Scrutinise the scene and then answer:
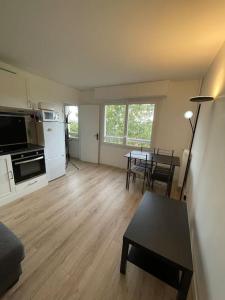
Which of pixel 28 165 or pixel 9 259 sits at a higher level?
pixel 28 165

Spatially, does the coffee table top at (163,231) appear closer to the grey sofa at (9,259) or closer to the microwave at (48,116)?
the grey sofa at (9,259)

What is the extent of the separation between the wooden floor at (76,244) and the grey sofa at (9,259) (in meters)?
0.12

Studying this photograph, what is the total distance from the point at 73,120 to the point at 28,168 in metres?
2.72

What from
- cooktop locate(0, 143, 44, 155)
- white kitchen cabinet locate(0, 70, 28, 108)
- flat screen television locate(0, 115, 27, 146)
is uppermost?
white kitchen cabinet locate(0, 70, 28, 108)

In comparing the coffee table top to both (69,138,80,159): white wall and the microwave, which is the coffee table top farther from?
(69,138,80,159): white wall

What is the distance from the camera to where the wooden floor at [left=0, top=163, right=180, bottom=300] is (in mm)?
1232

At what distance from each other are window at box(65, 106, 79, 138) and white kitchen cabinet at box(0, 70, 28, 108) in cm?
199

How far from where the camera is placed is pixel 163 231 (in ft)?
4.34

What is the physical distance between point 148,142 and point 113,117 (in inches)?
54.2

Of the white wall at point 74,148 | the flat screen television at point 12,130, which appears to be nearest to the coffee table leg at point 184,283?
the flat screen television at point 12,130

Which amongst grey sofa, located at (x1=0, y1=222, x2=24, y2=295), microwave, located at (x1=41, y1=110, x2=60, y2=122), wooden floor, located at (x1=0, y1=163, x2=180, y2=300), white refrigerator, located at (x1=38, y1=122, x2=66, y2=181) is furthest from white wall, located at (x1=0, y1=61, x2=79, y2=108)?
grey sofa, located at (x1=0, y1=222, x2=24, y2=295)

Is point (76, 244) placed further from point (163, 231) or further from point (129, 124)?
point (129, 124)

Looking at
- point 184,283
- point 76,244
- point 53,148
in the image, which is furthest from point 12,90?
point 184,283

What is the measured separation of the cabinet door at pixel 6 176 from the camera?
2309mm
